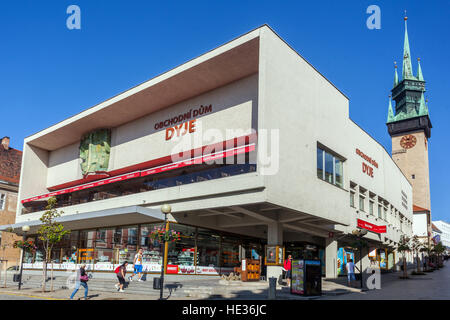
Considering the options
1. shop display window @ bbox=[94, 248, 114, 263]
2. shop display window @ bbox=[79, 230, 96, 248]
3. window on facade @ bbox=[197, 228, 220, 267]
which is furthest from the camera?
shop display window @ bbox=[79, 230, 96, 248]

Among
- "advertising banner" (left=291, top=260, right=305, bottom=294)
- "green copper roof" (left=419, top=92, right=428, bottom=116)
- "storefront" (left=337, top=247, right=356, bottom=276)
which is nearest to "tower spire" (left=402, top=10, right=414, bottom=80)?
"green copper roof" (left=419, top=92, right=428, bottom=116)

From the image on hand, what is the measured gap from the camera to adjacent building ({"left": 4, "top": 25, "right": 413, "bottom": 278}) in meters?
23.0

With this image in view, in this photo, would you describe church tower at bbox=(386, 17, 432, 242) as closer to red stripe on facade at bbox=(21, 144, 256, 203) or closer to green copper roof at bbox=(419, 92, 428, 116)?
green copper roof at bbox=(419, 92, 428, 116)

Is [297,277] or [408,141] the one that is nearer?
[297,277]

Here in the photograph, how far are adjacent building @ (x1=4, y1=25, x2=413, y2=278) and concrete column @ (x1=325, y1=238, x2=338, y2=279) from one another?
3.7 inches

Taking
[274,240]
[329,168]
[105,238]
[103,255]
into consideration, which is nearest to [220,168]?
[274,240]

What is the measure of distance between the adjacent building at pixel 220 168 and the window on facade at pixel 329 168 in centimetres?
7

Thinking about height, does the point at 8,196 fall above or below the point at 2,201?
above

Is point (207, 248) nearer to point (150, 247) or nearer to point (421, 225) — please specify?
point (150, 247)

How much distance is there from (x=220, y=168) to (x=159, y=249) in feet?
23.1

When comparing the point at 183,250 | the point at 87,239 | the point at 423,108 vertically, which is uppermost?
the point at 423,108

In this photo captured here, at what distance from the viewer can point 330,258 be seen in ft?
108

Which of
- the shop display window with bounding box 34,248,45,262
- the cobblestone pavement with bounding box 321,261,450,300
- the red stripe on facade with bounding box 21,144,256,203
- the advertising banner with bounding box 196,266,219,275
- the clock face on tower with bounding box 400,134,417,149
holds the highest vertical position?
the clock face on tower with bounding box 400,134,417,149

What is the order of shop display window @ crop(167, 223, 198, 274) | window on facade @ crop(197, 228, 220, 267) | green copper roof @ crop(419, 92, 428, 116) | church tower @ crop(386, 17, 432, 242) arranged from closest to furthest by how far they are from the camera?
1. shop display window @ crop(167, 223, 198, 274)
2. window on facade @ crop(197, 228, 220, 267)
3. church tower @ crop(386, 17, 432, 242)
4. green copper roof @ crop(419, 92, 428, 116)
